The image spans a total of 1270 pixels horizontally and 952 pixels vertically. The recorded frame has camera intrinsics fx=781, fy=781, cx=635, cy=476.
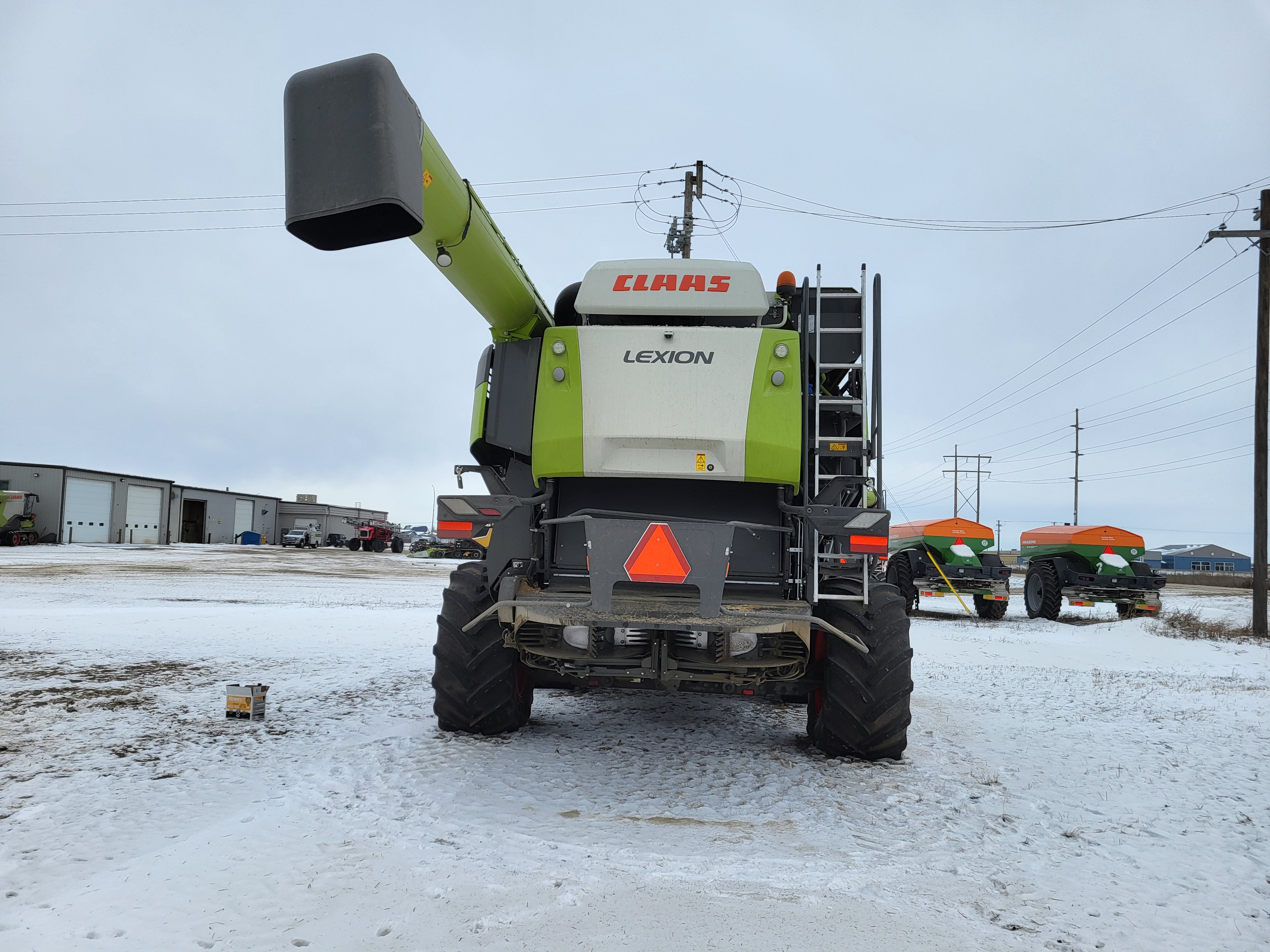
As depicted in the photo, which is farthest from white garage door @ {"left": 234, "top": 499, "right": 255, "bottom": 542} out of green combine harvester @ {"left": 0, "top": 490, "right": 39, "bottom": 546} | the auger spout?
the auger spout

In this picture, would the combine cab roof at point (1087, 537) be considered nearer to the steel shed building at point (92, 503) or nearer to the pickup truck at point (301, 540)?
the steel shed building at point (92, 503)

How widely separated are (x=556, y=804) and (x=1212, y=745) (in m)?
4.63

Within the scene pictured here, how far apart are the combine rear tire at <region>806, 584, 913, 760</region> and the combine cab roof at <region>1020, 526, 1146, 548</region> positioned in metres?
15.0

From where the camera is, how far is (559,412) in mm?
4914

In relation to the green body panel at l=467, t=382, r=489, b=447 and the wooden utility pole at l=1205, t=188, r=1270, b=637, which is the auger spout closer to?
the green body panel at l=467, t=382, r=489, b=447

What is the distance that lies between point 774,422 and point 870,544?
3.04 ft

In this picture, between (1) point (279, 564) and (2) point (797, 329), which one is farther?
(1) point (279, 564)

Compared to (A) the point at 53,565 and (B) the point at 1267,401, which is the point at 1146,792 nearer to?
(B) the point at 1267,401

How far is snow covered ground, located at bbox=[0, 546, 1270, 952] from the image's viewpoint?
8.71ft

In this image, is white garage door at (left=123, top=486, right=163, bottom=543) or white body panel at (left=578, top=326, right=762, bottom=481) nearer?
white body panel at (left=578, top=326, right=762, bottom=481)

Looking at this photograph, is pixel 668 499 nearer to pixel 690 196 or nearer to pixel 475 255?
pixel 475 255

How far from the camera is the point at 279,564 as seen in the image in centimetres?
2809

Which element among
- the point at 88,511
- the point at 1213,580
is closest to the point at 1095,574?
the point at 1213,580

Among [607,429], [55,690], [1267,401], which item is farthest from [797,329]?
[1267,401]
